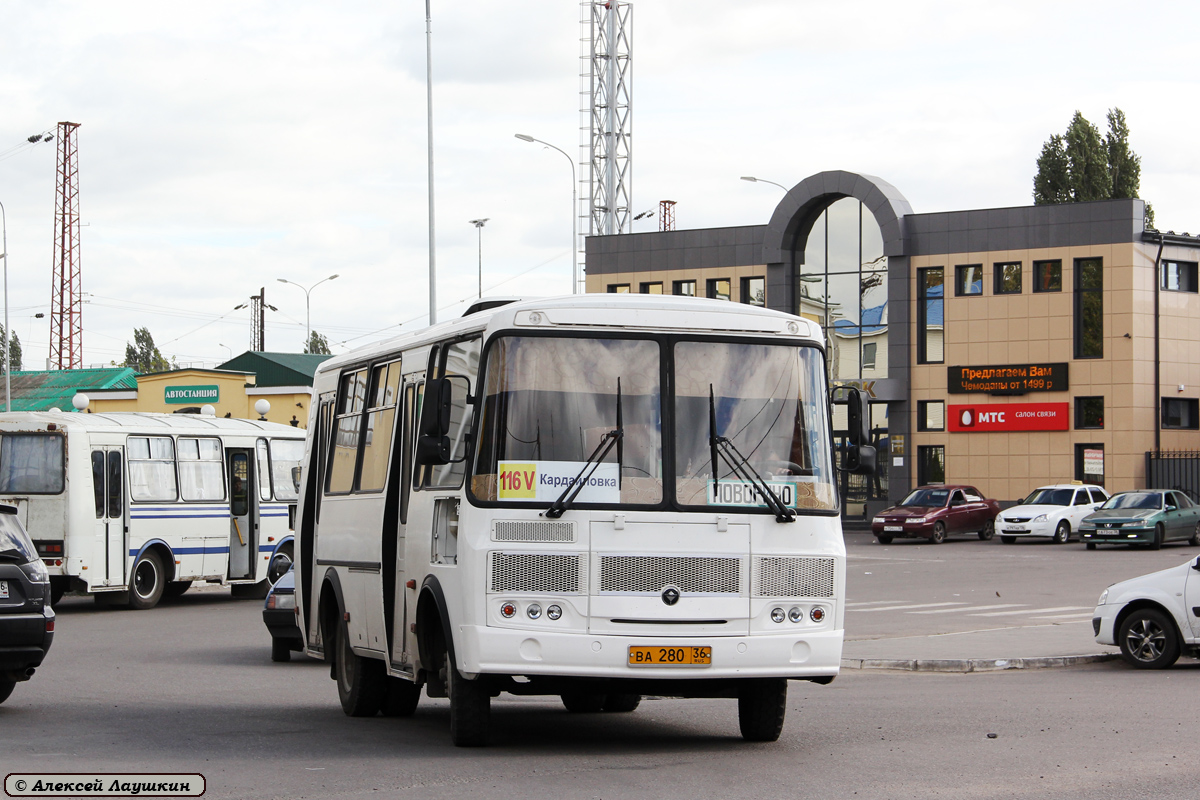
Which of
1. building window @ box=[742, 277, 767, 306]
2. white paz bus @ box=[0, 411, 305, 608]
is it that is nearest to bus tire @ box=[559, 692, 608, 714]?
white paz bus @ box=[0, 411, 305, 608]

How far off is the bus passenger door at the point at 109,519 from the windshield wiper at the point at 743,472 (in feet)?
56.5

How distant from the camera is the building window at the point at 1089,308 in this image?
52000mm

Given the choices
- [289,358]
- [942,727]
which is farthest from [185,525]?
[289,358]

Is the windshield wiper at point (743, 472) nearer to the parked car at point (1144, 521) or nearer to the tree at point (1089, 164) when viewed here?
the parked car at point (1144, 521)

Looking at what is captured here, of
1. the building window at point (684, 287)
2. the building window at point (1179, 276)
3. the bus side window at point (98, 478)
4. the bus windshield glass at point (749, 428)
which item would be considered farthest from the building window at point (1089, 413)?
the bus windshield glass at point (749, 428)

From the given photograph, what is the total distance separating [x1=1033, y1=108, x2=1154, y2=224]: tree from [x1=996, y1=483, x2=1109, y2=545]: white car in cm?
2344

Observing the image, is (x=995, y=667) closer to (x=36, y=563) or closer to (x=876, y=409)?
(x=36, y=563)

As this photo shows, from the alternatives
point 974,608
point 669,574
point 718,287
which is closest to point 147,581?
point 974,608

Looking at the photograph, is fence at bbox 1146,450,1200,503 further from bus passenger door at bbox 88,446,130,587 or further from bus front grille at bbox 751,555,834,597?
bus front grille at bbox 751,555,834,597

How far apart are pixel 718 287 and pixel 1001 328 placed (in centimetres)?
1142

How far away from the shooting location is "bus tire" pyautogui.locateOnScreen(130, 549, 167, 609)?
25.6m

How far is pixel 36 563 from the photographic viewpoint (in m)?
12.3

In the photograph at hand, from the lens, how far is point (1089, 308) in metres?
52.4

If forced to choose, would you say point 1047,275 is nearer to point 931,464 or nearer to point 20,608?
point 931,464
